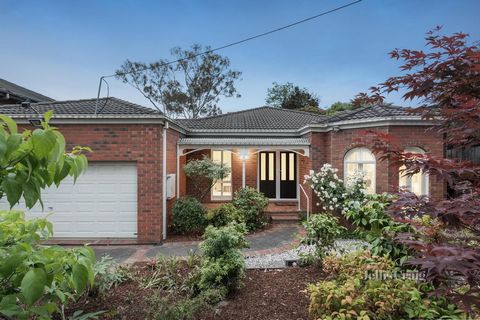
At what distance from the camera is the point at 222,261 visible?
4.86 meters

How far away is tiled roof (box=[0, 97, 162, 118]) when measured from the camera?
883 cm

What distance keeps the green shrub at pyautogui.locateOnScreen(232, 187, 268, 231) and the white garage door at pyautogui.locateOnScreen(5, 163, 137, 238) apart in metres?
3.69

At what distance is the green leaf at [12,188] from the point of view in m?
1.28

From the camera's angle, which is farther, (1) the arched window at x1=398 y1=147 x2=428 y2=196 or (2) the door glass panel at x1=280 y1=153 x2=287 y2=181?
(2) the door glass panel at x1=280 y1=153 x2=287 y2=181

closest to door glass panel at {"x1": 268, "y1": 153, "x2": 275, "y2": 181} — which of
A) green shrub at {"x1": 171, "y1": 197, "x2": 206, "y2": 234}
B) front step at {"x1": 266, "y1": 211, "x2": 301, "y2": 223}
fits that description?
front step at {"x1": 266, "y1": 211, "x2": 301, "y2": 223}

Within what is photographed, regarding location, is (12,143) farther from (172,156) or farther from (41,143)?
(172,156)

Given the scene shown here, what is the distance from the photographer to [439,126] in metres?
3.25

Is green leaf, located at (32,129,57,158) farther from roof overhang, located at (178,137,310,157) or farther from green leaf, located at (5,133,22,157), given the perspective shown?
roof overhang, located at (178,137,310,157)

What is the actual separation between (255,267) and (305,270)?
105 cm

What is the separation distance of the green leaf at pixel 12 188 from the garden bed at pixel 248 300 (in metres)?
3.23

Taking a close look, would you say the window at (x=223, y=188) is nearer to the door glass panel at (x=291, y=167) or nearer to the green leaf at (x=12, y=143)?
the door glass panel at (x=291, y=167)

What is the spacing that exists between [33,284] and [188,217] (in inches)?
329

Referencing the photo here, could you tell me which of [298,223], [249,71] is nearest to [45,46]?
[298,223]

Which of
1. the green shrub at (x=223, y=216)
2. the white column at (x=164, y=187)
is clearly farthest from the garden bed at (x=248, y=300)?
the green shrub at (x=223, y=216)
